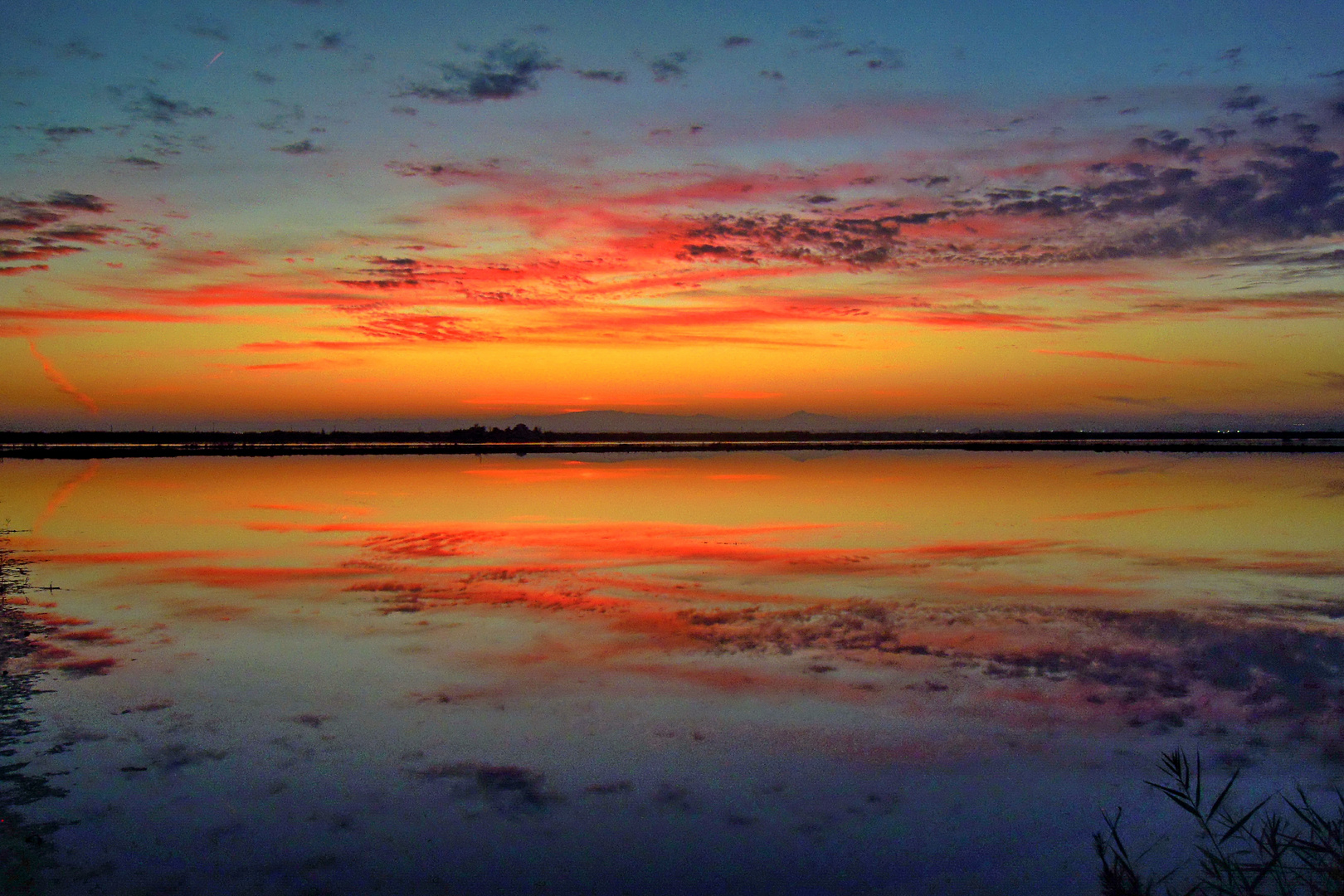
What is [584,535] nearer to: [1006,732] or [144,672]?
[144,672]

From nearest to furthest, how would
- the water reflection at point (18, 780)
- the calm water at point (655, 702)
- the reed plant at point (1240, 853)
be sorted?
1. the reed plant at point (1240, 853)
2. the water reflection at point (18, 780)
3. the calm water at point (655, 702)

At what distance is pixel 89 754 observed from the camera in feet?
25.8

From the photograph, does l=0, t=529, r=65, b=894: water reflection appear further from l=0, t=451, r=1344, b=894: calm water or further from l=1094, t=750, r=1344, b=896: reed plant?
l=1094, t=750, r=1344, b=896: reed plant

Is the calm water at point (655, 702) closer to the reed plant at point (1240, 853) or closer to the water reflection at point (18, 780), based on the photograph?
the water reflection at point (18, 780)

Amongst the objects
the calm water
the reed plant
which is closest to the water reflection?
the calm water

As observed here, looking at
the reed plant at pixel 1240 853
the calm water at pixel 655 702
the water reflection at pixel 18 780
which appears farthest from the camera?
the calm water at pixel 655 702

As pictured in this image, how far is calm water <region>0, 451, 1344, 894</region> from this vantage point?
6418mm

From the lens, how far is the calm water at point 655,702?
6.42 metres

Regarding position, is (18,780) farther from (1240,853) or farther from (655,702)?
(1240,853)

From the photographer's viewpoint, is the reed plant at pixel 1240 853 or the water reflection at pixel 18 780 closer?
the reed plant at pixel 1240 853

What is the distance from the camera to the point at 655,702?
9.30 m

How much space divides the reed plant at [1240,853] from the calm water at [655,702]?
0.26 m

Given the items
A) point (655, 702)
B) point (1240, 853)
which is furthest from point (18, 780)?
point (1240, 853)

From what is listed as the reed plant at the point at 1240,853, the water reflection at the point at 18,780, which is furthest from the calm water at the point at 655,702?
the reed plant at the point at 1240,853
